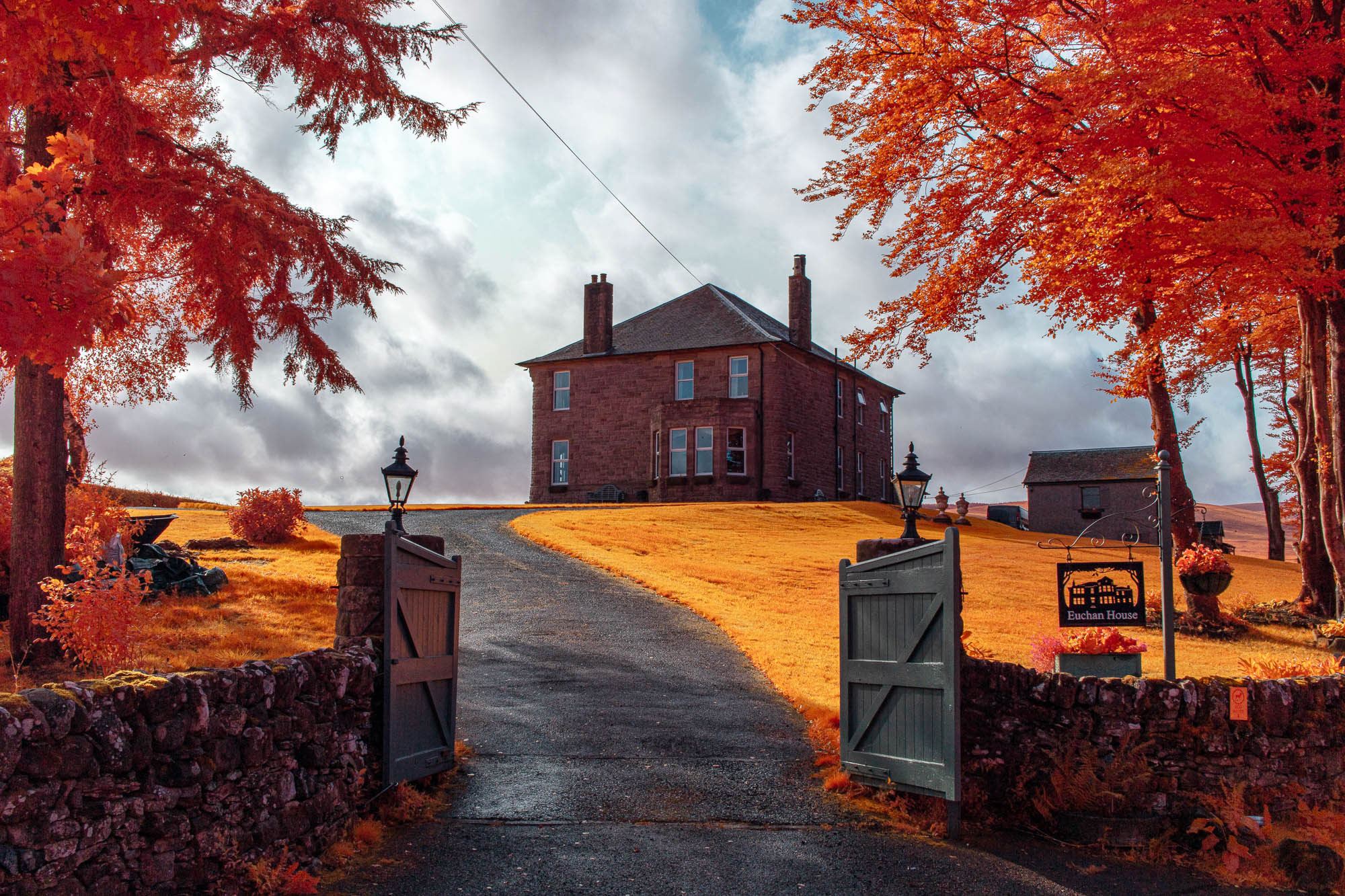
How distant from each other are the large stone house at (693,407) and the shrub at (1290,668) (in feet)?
99.5

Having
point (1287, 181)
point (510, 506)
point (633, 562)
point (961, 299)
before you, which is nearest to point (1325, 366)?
point (1287, 181)

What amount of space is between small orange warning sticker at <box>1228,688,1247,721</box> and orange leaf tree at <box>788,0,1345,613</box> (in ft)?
21.9

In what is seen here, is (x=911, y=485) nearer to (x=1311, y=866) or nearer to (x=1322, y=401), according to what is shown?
(x=1311, y=866)

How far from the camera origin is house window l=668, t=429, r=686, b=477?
135ft

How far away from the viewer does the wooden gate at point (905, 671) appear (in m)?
7.66

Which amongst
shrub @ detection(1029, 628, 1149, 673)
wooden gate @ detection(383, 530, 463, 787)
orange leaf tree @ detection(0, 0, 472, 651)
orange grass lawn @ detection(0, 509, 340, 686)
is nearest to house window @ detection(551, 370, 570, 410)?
orange grass lawn @ detection(0, 509, 340, 686)

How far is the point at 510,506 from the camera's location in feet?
129

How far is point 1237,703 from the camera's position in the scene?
8219mm

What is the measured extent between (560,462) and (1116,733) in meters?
37.5

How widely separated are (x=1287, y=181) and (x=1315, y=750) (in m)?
8.32

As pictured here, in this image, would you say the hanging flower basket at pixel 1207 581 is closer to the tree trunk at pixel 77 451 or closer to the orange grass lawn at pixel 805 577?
the orange grass lawn at pixel 805 577

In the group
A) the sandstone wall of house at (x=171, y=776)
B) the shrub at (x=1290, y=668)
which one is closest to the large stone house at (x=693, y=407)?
the shrub at (x=1290, y=668)

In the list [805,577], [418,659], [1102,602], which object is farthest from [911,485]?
[805,577]

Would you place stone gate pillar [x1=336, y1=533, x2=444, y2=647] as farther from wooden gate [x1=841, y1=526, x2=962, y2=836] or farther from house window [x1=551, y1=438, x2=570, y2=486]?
house window [x1=551, y1=438, x2=570, y2=486]
